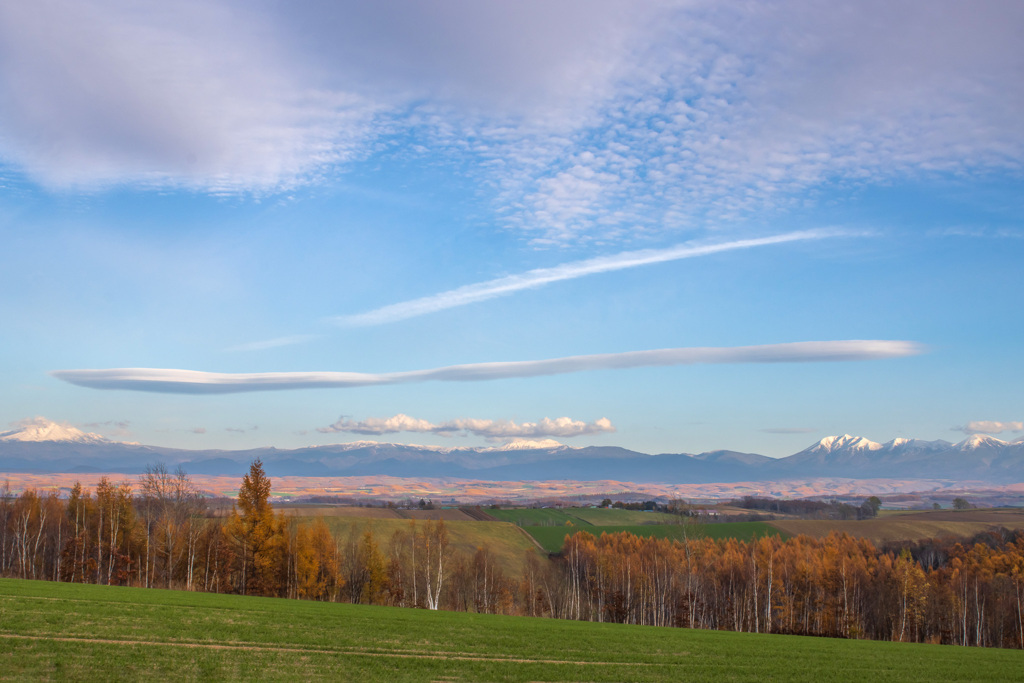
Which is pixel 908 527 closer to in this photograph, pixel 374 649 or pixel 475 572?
pixel 475 572

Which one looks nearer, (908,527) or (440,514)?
(908,527)

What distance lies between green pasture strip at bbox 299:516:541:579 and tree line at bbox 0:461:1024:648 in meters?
21.3

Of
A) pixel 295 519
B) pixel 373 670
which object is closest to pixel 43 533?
pixel 295 519

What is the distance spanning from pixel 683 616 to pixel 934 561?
172ft

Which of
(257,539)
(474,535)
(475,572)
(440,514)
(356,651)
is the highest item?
(356,651)

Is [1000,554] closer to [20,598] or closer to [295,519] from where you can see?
[295,519]

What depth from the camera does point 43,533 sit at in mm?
89250

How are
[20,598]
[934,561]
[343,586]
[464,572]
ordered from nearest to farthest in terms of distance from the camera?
[20,598]
[343,586]
[464,572]
[934,561]

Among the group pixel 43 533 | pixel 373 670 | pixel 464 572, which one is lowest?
pixel 464 572

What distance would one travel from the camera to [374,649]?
30219 millimetres

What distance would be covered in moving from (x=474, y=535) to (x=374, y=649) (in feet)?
394

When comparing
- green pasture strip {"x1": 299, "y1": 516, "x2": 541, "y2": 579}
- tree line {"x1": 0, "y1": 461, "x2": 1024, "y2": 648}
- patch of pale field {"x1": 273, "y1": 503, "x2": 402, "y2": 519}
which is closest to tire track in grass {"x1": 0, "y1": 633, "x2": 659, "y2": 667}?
tree line {"x1": 0, "y1": 461, "x2": 1024, "y2": 648}

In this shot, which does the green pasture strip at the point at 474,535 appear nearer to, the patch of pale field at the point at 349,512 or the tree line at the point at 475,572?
the patch of pale field at the point at 349,512

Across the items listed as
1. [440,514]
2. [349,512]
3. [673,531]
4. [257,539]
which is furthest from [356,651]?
[440,514]
